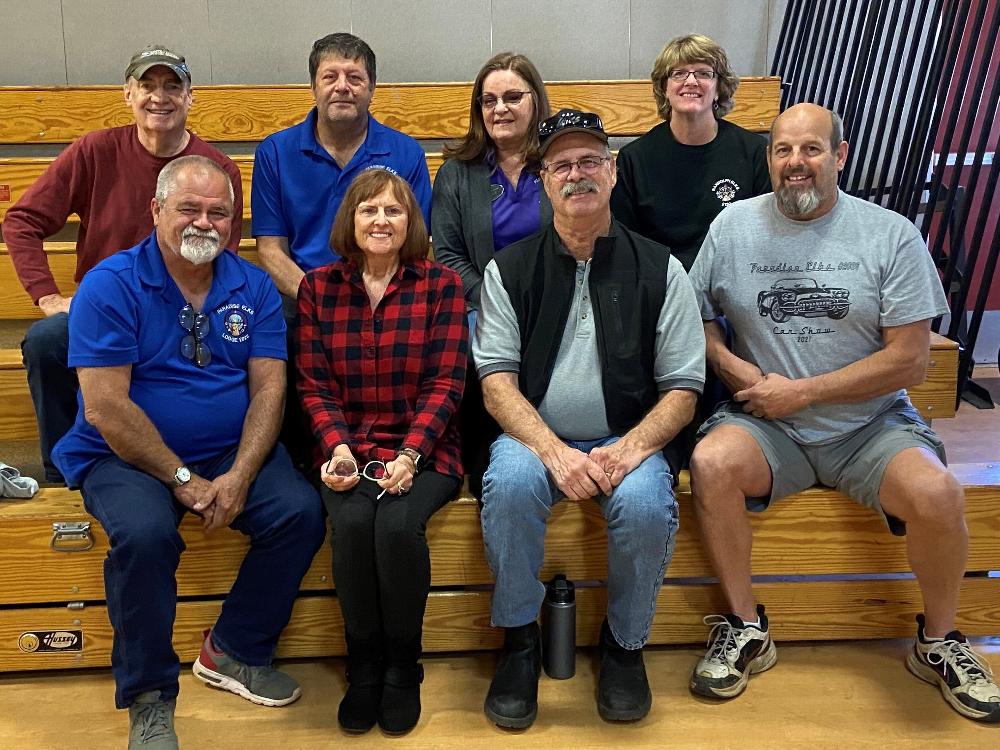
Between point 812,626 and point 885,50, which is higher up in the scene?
point 885,50

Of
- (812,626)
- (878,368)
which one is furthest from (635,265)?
(812,626)

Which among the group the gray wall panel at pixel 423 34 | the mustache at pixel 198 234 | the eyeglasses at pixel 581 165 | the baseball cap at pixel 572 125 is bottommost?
the mustache at pixel 198 234

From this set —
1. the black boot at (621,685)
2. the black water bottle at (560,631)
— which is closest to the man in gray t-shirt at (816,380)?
the black boot at (621,685)

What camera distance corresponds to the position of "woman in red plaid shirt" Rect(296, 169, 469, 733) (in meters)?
1.88

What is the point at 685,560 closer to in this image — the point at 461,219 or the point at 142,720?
the point at 461,219

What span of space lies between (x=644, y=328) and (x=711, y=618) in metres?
0.67

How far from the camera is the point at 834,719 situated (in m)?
1.89

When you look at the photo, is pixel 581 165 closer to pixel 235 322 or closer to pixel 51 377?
pixel 235 322

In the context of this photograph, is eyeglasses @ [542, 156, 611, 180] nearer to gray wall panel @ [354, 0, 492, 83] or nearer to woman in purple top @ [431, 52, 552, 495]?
woman in purple top @ [431, 52, 552, 495]

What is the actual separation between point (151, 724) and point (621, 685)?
0.91m

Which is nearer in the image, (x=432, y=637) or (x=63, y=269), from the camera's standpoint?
(x=432, y=637)

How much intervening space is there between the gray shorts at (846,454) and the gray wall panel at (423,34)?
2625mm

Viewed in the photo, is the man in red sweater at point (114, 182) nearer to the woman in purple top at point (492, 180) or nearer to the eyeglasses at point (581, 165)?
the woman in purple top at point (492, 180)

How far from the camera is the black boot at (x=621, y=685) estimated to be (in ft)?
6.18
